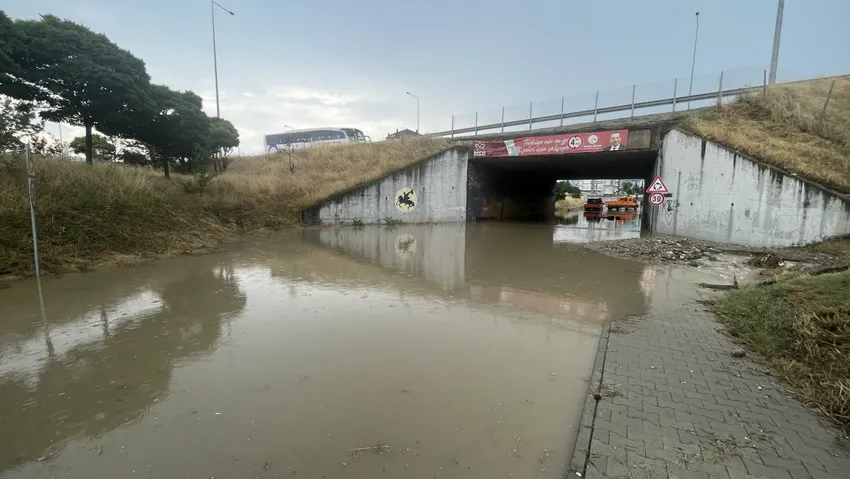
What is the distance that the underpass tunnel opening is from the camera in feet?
71.4

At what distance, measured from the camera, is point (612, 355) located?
478 centimetres

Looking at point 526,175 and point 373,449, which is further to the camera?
point 526,175

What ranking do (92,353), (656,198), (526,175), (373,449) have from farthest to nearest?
(526,175)
(656,198)
(92,353)
(373,449)

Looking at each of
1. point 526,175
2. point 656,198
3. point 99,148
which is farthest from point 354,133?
point 656,198

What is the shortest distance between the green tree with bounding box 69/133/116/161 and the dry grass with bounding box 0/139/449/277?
237 inches

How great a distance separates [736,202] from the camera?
1438 cm

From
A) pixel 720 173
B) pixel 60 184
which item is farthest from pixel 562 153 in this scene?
pixel 60 184

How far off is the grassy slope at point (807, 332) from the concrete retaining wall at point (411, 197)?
58.2 ft

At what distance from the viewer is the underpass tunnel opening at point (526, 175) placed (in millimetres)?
21766

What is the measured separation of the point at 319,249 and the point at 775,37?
20671 mm

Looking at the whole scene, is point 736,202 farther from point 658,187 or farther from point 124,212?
point 124,212

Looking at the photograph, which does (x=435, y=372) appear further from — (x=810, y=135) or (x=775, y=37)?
(x=775, y=37)

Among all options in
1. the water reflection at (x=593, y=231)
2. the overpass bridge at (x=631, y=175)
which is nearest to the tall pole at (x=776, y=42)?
the overpass bridge at (x=631, y=175)

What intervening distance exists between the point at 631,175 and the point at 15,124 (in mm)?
34328
